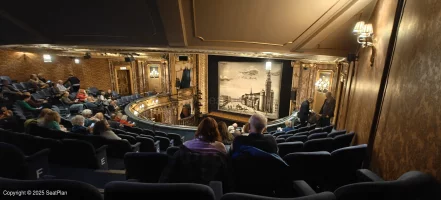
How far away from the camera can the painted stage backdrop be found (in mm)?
11461

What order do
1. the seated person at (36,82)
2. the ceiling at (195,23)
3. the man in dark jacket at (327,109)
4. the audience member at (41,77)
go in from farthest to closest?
the audience member at (41,77), the seated person at (36,82), the man in dark jacket at (327,109), the ceiling at (195,23)

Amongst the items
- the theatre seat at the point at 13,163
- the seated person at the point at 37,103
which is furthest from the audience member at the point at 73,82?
the theatre seat at the point at 13,163

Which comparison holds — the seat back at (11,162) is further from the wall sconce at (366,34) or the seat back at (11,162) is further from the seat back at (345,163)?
the wall sconce at (366,34)

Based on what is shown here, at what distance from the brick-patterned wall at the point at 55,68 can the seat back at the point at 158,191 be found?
12.0 meters

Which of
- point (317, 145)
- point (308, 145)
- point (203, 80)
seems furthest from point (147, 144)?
point (203, 80)

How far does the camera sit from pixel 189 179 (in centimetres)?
162

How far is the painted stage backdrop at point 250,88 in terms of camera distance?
11.5m

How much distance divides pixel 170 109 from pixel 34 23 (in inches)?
337

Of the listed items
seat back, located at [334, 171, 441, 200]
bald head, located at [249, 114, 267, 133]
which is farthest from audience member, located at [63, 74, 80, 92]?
seat back, located at [334, 171, 441, 200]

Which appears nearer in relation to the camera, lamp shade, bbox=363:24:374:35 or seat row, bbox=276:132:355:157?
seat row, bbox=276:132:355:157

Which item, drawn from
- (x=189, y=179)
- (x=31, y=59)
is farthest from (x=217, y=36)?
(x=31, y=59)

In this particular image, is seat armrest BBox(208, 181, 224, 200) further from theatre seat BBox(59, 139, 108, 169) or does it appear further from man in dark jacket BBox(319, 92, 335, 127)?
man in dark jacket BBox(319, 92, 335, 127)

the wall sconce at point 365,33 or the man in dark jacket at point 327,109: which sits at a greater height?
the wall sconce at point 365,33

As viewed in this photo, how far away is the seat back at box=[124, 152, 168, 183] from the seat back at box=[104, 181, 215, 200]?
0.81 metres
